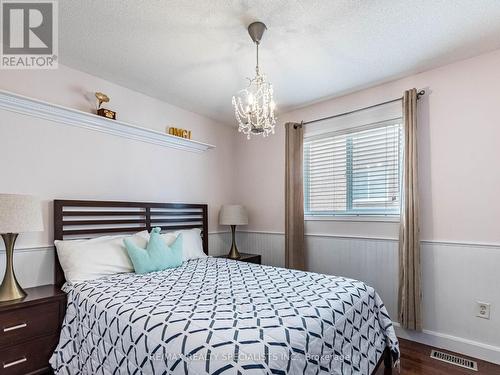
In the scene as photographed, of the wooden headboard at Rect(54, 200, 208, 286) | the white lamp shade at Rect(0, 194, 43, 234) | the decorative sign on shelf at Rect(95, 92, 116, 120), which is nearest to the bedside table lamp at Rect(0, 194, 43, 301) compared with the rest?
the white lamp shade at Rect(0, 194, 43, 234)

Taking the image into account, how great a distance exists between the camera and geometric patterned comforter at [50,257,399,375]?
1.13 meters

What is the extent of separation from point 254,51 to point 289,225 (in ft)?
6.38

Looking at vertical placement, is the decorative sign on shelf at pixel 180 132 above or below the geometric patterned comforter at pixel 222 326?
above

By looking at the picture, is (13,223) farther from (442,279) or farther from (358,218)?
(442,279)

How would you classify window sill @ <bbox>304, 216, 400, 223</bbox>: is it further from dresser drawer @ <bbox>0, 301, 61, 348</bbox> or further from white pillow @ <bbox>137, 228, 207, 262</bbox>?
dresser drawer @ <bbox>0, 301, 61, 348</bbox>

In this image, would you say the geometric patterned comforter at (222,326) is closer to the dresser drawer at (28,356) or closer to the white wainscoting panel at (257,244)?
the dresser drawer at (28,356)

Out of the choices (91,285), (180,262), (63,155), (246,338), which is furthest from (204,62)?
(246,338)

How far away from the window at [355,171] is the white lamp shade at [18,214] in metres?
2.68

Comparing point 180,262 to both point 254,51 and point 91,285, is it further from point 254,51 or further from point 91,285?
point 254,51

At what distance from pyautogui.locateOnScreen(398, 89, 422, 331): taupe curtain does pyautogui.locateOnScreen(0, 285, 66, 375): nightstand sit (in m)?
2.84

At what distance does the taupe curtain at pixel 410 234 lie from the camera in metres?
2.41

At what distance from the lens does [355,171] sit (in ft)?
9.86

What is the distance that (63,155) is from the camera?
2402mm

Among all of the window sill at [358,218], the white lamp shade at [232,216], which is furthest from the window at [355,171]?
the white lamp shade at [232,216]
